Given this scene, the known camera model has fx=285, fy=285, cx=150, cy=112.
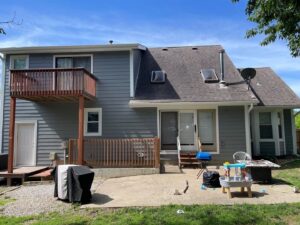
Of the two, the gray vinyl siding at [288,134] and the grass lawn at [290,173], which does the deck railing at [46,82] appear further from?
the gray vinyl siding at [288,134]

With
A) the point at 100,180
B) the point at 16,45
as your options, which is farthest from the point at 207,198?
the point at 16,45

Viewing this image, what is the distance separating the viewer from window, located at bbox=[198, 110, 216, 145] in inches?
524

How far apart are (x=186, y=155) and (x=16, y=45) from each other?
971 cm

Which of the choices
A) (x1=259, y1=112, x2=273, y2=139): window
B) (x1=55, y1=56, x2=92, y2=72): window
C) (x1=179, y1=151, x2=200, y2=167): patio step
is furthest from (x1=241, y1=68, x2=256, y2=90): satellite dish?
(x1=55, y1=56, x2=92, y2=72): window

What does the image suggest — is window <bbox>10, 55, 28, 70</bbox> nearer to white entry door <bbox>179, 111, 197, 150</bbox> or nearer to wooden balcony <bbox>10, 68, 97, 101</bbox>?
wooden balcony <bbox>10, 68, 97, 101</bbox>

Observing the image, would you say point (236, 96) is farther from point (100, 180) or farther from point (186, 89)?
point (100, 180)

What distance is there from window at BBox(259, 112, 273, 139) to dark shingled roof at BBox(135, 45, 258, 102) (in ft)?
9.33

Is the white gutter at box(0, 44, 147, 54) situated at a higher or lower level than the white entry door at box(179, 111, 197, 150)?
higher

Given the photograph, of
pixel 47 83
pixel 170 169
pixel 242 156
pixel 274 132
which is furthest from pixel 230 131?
pixel 47 83

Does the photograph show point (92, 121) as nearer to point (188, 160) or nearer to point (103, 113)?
point (103, 113)

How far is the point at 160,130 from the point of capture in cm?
1338

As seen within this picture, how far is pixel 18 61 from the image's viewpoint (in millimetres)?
14211

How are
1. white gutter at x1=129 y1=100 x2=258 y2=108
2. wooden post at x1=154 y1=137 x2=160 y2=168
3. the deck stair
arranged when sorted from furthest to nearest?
white gutter at x1=129 y1=100 x2=258 y2=108, the deck stair, wooden post at x1=154 y1=137 x2=160 y2=168

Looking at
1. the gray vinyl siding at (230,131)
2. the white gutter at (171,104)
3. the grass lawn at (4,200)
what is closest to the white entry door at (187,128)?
the white gutter at (171,104)
